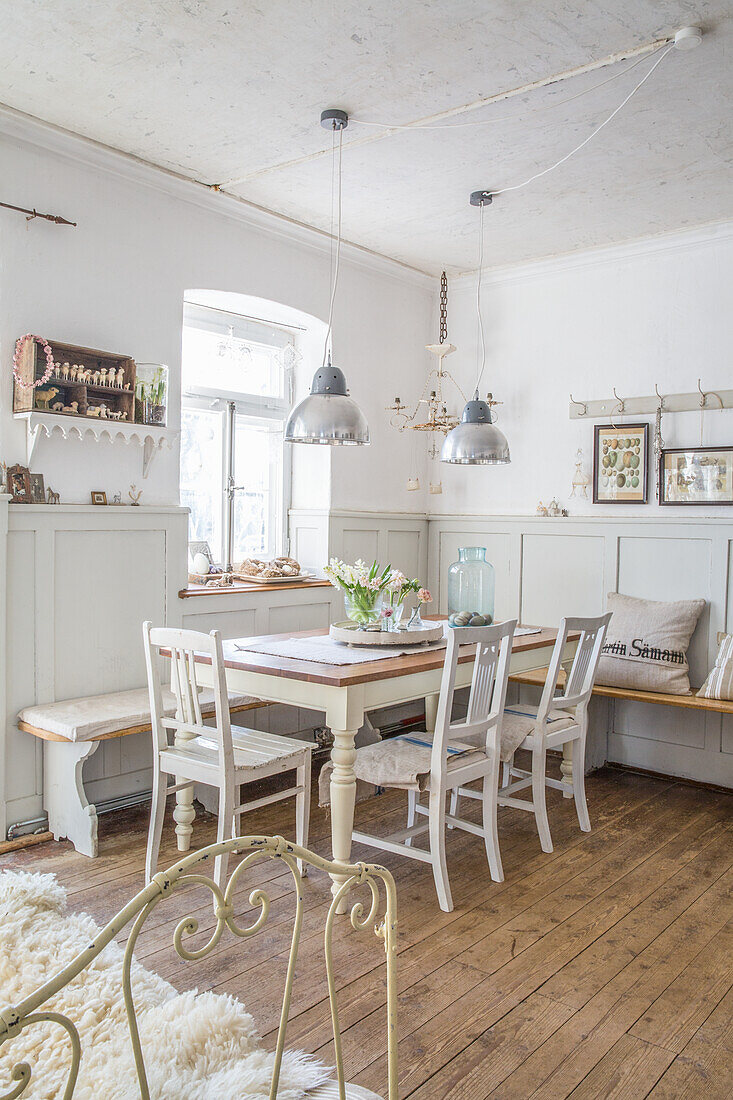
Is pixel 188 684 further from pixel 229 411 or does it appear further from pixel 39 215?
pixel 229 411

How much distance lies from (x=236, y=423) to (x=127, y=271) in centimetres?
118

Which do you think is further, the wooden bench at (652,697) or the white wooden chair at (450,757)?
the wooden bench at (652,697)

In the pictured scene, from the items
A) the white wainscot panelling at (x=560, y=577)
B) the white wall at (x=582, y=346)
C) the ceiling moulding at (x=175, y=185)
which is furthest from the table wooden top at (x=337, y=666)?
the ceiling moulding at (x=175, y=185)

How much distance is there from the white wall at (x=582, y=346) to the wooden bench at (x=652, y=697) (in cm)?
100

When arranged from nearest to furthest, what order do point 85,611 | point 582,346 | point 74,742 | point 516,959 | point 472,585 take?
point 516,959 → point 74,742 → point 85,611 → point 472,585 → point 582,346

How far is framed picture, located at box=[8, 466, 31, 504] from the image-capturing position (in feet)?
11.3

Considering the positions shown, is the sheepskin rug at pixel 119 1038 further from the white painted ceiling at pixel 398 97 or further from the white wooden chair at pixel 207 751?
the white painted ceiling at pixel 398 97

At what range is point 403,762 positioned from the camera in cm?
307

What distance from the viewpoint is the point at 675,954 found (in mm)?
2660

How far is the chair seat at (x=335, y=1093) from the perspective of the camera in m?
1.35

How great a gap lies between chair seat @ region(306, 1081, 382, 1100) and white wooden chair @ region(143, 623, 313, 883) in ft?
4.49

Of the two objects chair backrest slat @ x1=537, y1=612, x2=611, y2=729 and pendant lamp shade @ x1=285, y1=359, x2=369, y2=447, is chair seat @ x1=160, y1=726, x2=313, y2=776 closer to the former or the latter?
chair backrest slat @ x1=537, y1=612, x2=611, y2=729

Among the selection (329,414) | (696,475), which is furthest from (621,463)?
(329,414)

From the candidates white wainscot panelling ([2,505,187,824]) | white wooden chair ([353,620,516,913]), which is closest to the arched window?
white wainscot panelling ([2,505,187,824])
